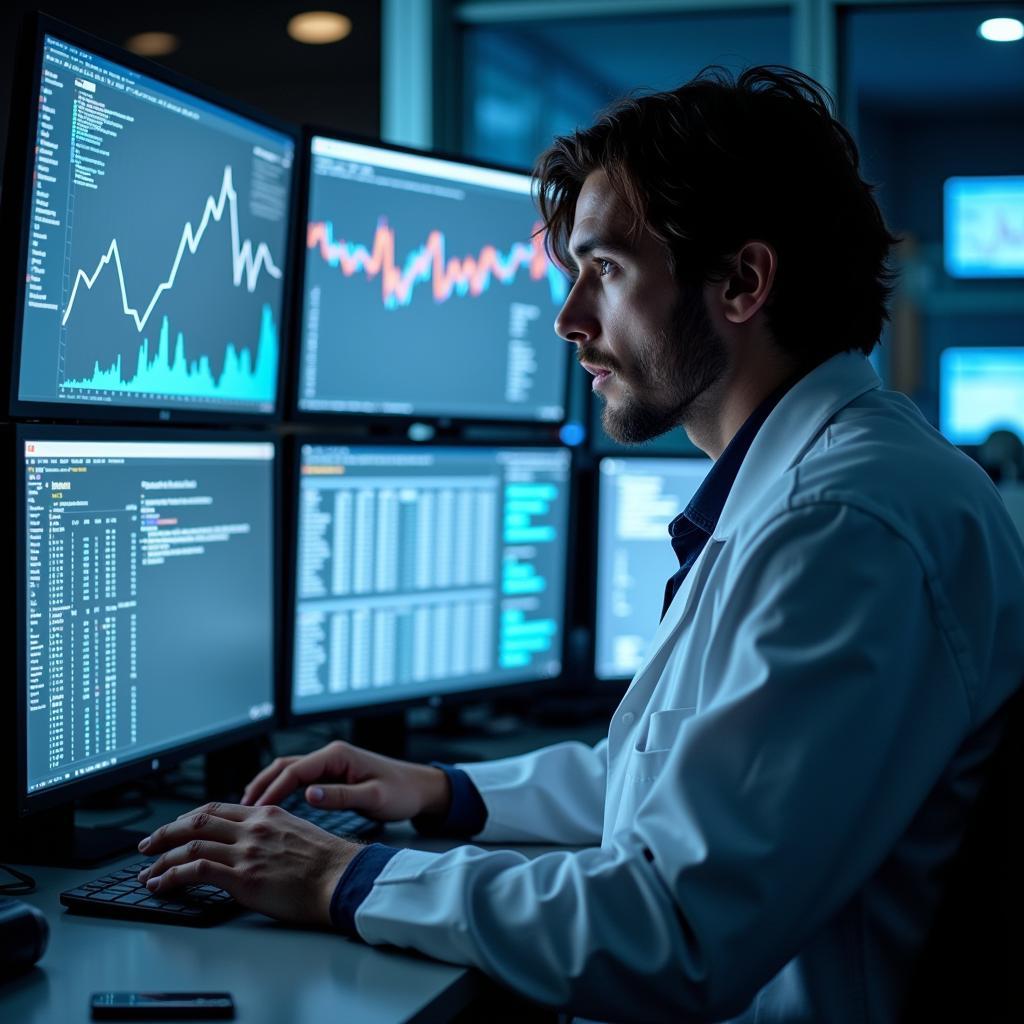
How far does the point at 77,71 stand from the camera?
1.20 m

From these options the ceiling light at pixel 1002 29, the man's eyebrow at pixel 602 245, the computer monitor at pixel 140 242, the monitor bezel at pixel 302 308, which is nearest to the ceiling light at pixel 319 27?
the monitor bezel at pixel 302 308

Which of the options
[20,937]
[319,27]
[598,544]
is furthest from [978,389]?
[20,937]

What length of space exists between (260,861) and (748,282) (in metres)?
0.72

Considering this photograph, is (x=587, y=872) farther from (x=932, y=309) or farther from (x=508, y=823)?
(x=932, y=309)

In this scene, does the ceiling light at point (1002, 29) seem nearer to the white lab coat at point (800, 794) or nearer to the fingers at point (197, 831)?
the white lab coat at point (800, 794)

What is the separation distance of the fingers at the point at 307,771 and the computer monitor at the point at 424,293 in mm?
497

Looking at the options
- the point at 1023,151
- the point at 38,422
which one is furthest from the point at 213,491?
the point at 1023,151

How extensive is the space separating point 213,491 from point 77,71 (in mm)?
463

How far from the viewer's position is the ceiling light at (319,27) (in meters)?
3.11

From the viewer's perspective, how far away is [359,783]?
4.46ft

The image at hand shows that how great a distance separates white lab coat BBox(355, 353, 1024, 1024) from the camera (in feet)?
2.81

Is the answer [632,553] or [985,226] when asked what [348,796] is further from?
[985,226]

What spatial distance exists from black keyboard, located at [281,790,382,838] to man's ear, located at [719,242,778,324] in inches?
25.5

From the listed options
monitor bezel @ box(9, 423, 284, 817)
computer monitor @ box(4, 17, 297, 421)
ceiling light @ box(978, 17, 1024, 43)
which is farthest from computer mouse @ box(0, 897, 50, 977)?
ceiling light @ box(978, 17, 1024, 43)
